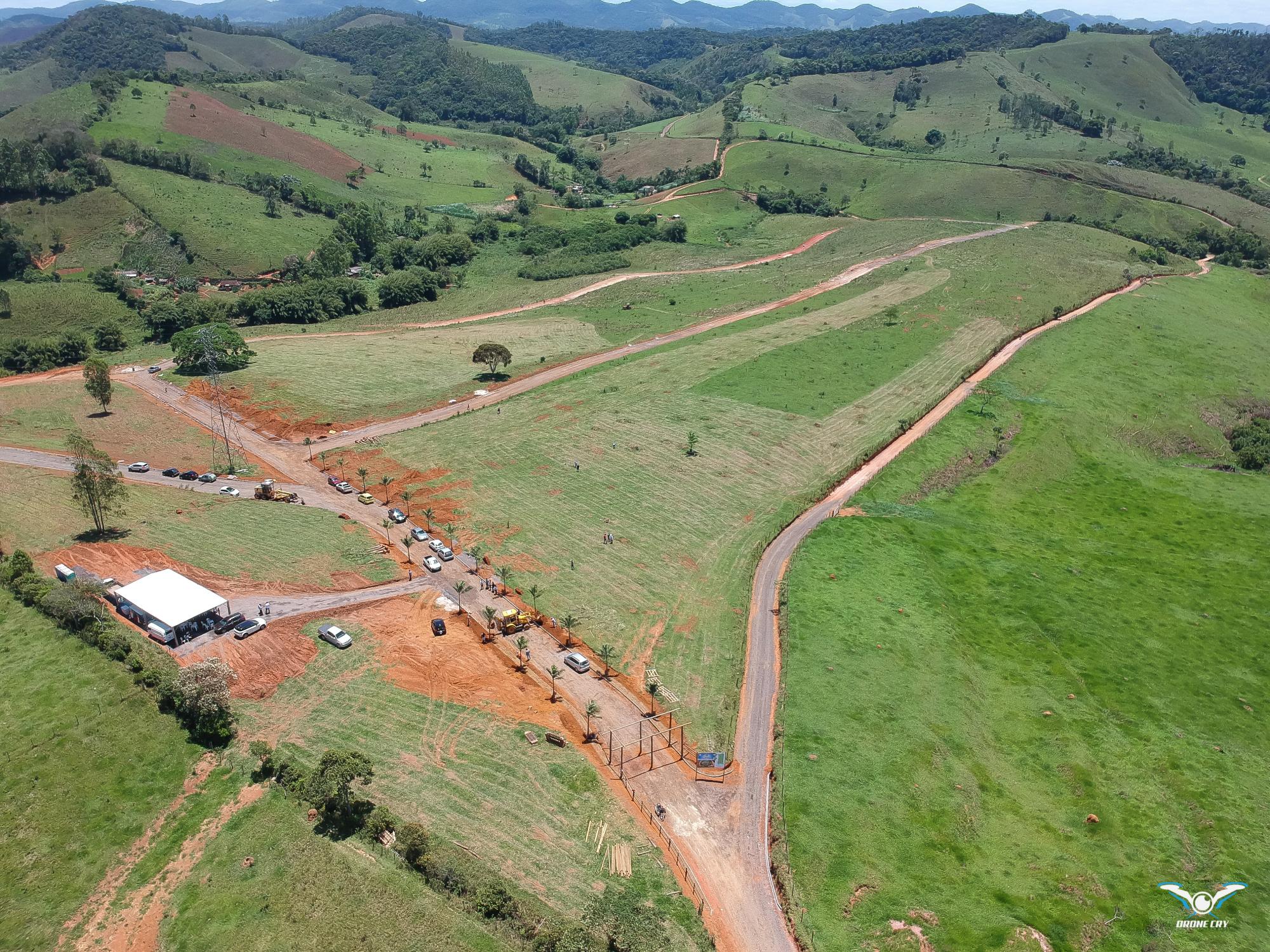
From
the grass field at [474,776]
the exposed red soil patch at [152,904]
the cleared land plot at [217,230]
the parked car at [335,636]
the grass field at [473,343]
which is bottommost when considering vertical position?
the exposed red soil patch at [152,904]

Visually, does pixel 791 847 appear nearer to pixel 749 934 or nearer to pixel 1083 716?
pixel 749 934

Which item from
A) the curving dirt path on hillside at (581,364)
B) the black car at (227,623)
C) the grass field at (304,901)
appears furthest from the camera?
the curving dirt path on hillside at (581,364)

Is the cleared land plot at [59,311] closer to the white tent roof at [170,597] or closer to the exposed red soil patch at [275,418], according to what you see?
the exposed red soil patch at [275,418]

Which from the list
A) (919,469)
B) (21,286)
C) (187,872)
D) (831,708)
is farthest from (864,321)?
(21,286)

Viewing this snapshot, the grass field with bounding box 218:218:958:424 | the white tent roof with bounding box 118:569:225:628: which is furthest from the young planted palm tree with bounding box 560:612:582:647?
the grass field with bounding box 218:218:958:424

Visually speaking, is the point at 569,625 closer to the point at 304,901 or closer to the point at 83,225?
the point at 304,901

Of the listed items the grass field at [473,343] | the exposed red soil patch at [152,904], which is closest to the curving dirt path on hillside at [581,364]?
the grass field at [473,343]

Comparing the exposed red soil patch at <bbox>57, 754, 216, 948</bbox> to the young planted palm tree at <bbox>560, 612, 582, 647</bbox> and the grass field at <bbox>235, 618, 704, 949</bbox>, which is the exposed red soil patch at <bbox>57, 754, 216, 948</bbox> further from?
the young planted palm tree at <bbox>560, 612, 582, 647</bbox>
